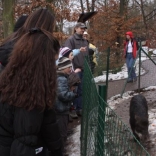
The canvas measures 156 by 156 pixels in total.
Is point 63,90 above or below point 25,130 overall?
below

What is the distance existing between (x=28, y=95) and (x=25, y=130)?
0.24 metres

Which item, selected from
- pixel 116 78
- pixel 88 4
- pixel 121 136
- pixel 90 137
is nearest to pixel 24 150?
pixel 121 136

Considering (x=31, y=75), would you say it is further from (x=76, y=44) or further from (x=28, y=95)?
(x=76, y=44)

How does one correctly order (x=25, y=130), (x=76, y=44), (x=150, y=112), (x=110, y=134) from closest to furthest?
(x=25, y=130) < (x=110, y=134) < (x=76, y=44) < (x=150, y=112)

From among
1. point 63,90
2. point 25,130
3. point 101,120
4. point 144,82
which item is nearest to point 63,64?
point 63,90

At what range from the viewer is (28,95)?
7.18 feet

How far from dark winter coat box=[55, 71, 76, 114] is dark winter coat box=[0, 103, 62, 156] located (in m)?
1.87

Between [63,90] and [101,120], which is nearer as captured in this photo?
[101,120]

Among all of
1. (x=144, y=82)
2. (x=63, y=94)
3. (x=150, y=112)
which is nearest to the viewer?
(x=63, y=94)

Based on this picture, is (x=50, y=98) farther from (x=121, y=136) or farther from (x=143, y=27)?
(x=143, y=27)

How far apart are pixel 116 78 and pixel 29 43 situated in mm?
10475

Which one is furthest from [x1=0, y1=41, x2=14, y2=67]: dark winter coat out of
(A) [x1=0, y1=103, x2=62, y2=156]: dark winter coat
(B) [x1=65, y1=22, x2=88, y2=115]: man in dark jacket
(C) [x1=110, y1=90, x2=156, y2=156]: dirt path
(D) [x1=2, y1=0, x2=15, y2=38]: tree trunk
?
(D) [x1=2, y1=0, x2=15, y2=38]: tree trunk

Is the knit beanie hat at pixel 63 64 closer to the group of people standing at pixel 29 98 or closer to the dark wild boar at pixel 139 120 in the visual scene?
the dark wild boar at pixel 139 120

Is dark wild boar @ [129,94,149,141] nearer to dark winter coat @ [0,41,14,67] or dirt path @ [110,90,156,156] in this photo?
dirt path @ [110,90,156,156]
